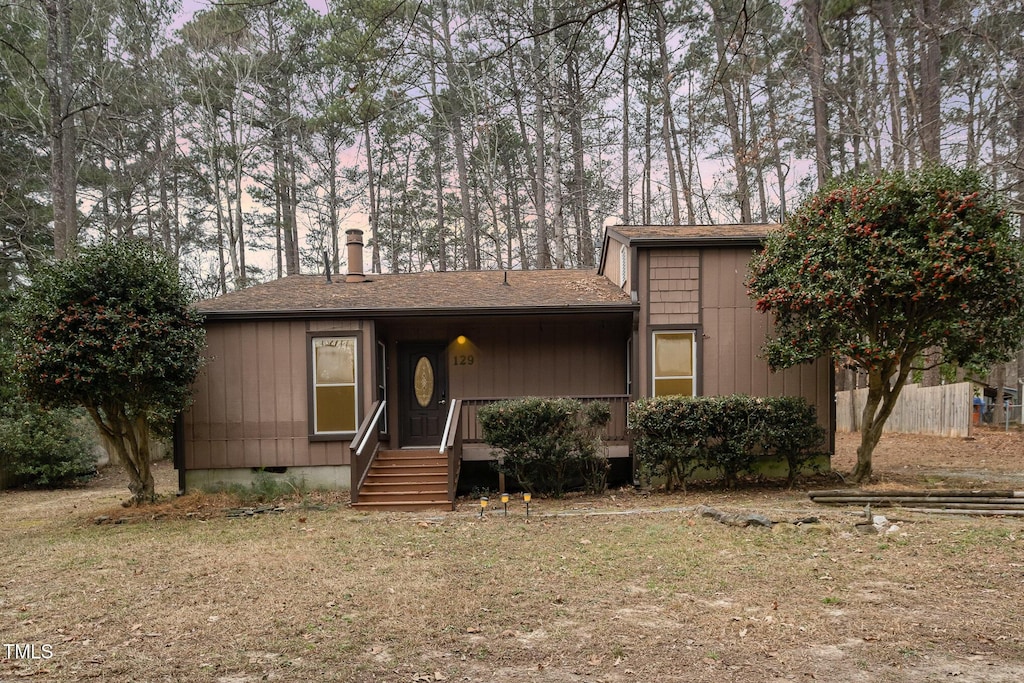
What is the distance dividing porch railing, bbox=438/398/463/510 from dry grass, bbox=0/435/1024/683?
48.7 inches

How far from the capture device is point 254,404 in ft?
32.8

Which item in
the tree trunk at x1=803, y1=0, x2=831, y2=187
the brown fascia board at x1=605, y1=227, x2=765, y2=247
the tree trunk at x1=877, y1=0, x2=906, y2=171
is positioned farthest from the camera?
the tree trunk at x1=803, y1=0, x2=831, y2=187

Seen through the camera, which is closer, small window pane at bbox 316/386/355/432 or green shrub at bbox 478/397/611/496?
green shrub at bbox 478/397/611/496

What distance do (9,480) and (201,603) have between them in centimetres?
1039

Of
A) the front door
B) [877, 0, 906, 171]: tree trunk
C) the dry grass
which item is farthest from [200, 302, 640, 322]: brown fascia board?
[877, 0, 906, 171]: tree trunk

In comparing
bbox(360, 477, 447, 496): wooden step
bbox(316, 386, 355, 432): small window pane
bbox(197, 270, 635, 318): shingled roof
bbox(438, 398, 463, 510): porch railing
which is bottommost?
bbox(360, 477, 447, 496): wooden step

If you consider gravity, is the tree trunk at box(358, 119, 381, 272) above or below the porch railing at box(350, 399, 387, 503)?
above

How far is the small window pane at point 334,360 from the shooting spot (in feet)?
33.1

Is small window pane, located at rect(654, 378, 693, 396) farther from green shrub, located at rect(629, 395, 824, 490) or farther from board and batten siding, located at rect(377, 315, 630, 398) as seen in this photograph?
board and batten siding, located at rect(377, 315, 630, 398)

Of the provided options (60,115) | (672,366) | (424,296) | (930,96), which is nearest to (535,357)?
(424,296)

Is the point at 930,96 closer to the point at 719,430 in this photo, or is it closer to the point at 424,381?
the point at 719,430

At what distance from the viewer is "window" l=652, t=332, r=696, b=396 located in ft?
32.5

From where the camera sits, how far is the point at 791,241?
877 centimetres

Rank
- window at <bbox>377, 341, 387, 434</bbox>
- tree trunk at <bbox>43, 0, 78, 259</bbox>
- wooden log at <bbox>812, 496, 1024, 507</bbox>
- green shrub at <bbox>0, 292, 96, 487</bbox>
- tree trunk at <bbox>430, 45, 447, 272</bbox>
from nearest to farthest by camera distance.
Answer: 1. wooden log at <bbox>812, 496, 1024, 507</bbox>
2. window at <bbox>377, 341, 387, 434</bbox>
3. green shrub at <bbox>0, 292, 96, 487</bbox>
4. tree trunk at <bbox>43, 0, 78, 259</bbox>
5. tree trunk at <bbox>430, 45, 447, 272</bbox>
